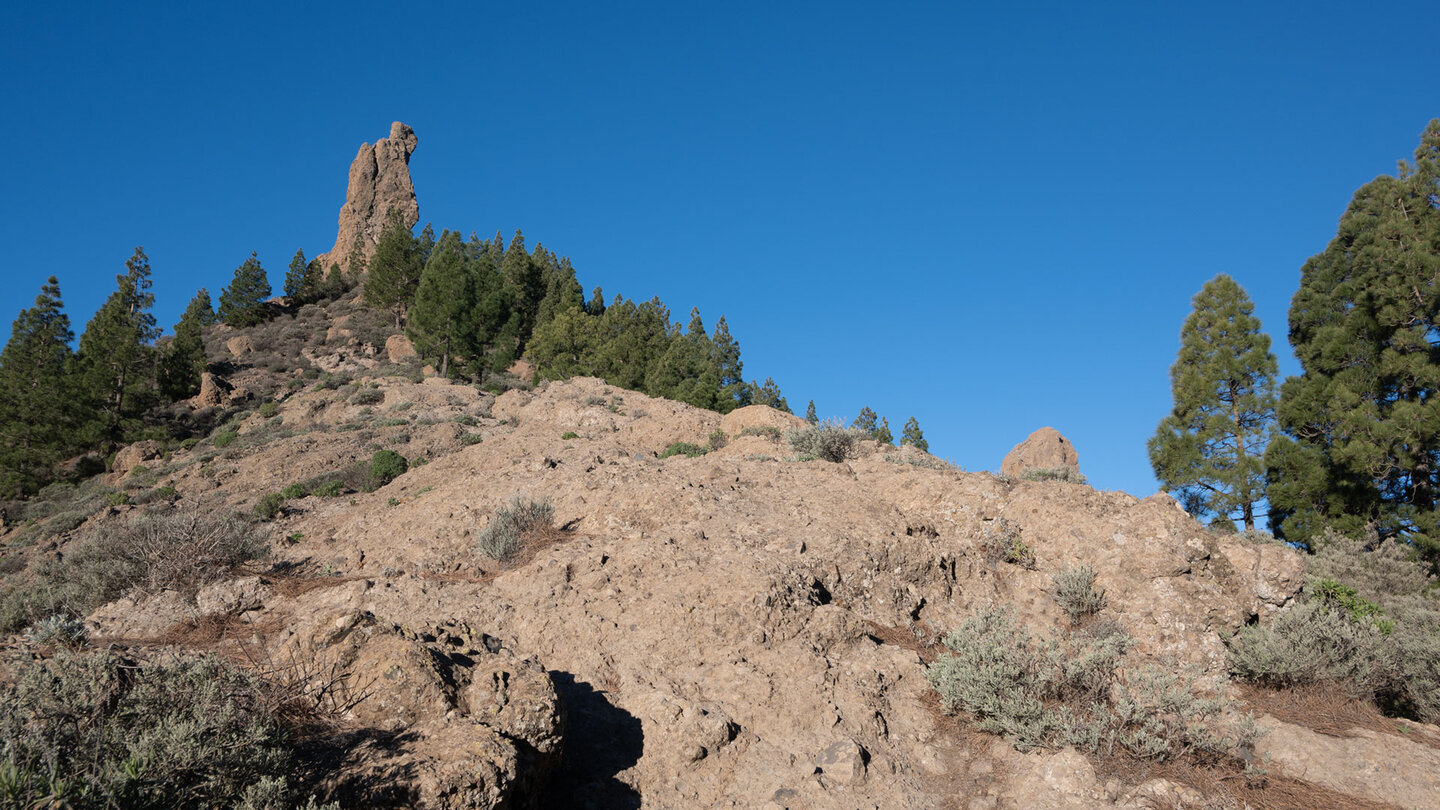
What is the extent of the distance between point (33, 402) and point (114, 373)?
9.92ft

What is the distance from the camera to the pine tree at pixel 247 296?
182ft

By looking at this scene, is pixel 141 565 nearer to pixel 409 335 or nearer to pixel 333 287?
pixel 409 335

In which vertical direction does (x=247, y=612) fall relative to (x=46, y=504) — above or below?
below

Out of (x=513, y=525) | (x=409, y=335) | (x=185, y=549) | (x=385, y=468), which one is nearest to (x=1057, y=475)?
(x=513, y=525)

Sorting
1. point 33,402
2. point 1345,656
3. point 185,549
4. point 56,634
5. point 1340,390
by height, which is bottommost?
point 56,634

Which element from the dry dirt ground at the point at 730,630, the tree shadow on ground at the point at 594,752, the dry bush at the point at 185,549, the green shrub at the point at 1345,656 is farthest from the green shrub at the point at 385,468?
the green shrub at the point at 1345,656

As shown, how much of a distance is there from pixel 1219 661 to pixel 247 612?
35.6 feet

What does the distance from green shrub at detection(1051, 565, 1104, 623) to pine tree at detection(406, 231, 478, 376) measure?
34.6 meters

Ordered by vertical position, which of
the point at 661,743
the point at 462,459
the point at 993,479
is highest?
the point at 462,459

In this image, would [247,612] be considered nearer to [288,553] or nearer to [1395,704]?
[288,553]

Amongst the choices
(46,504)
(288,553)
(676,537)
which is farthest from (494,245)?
(676,537)

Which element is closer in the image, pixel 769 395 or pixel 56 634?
pixel 56 634

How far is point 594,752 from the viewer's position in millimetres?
5730

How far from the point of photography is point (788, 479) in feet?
38.4
